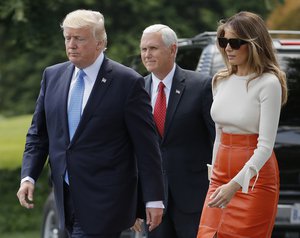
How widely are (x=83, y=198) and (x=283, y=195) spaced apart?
240cm

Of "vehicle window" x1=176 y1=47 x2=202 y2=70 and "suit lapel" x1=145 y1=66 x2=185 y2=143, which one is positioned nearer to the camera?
"suit lapel" x1=145 y1=66 x2=185 y2=143

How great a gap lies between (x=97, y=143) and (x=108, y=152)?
0.08m

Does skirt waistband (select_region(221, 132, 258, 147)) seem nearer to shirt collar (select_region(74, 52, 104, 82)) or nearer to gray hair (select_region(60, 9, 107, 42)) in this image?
shirt collar (select_region(74, 52, 104, 82))

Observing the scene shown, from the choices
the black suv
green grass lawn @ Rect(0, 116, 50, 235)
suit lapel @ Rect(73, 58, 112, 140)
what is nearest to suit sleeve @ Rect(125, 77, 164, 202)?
suit lapel @ Rect(73, 58, 112, 140)

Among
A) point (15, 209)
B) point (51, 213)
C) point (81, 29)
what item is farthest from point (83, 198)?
point (15, 209)

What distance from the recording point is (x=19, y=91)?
26156 mm

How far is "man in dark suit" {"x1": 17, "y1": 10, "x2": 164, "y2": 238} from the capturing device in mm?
6254

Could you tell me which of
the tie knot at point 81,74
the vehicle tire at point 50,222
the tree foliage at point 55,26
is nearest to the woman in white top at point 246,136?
the tie knot at point 81,74

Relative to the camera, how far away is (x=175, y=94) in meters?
7.37

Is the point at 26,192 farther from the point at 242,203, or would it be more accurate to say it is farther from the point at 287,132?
the point at 287,132

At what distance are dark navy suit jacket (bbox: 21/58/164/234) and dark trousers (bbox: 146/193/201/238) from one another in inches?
37.2

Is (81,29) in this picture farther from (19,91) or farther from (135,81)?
(19,91)

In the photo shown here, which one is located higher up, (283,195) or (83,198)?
(83,198)

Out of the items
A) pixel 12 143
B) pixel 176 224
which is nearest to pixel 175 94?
pixel 176 224
